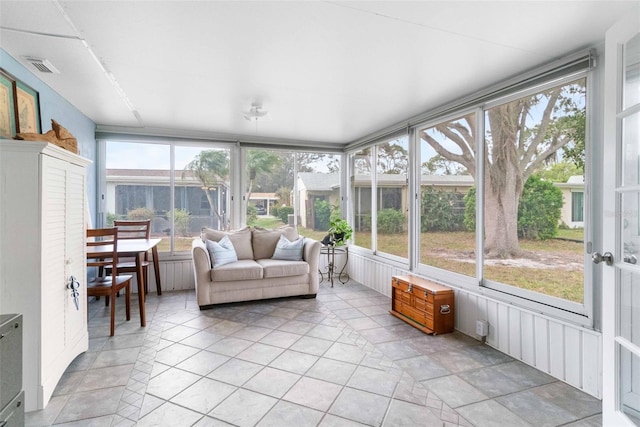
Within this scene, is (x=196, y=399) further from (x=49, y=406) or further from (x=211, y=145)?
(x=211, y=145)

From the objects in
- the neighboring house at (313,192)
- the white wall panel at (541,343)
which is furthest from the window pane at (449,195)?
the neighboring house at (313,192)

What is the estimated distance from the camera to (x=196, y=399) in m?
1.99

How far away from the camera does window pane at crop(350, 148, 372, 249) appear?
5.09 metres

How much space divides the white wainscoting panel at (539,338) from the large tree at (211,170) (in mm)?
3609

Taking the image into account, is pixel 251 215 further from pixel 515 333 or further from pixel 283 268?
pixel 515 333

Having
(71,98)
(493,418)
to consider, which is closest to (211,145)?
(71,98)

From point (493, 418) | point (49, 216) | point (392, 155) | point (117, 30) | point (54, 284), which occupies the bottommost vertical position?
point (493, 418)

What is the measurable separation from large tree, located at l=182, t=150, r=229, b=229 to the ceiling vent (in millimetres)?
2231

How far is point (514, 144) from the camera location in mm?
2721

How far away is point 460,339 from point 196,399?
89.4 inches

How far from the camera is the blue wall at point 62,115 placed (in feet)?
8.25

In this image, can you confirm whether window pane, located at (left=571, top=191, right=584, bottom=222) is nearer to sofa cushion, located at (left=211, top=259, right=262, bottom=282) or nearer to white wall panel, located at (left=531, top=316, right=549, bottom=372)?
white wall panel, located at (left=531, top=316, right=549, bottom=372)

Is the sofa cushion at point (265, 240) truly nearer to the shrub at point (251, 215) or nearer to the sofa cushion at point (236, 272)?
the shrub at point (251, 215)

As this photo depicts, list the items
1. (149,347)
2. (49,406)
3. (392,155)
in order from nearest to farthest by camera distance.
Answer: (49,406) < (149,347) < (392,155)
